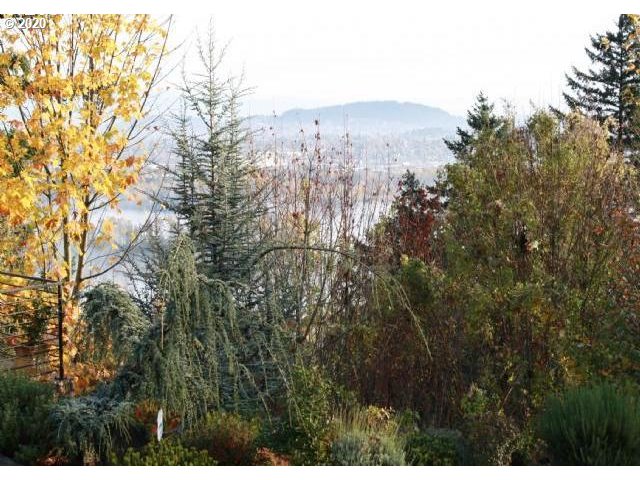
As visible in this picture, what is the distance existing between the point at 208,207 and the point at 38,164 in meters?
1.50

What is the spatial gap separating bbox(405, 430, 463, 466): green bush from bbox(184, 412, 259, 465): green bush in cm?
113

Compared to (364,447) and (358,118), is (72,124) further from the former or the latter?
(358,118)

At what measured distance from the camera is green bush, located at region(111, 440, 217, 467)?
493 centimetres

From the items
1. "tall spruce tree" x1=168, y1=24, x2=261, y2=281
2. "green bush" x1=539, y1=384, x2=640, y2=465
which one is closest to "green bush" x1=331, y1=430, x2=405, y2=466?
"green bush" x1=539, y1=384, x2=640, y2=465

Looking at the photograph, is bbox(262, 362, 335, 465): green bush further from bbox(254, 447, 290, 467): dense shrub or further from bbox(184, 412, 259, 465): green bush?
bbox(184, 412, 259, 465): green bush

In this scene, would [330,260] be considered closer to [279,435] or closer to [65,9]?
[279,435]

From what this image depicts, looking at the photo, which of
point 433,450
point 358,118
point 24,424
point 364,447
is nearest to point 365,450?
point 364,447

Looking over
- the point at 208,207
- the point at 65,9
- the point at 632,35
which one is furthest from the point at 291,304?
the point at 632,35

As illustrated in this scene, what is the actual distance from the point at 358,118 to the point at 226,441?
6.29 meters

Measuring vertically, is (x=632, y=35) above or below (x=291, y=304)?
above

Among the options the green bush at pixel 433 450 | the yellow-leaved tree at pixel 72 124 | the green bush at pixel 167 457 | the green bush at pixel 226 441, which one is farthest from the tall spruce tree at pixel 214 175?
the green bush at pixel 433 450

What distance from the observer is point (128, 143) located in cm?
714

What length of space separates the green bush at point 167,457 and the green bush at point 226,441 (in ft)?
0.53

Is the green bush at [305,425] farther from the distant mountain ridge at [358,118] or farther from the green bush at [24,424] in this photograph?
the distant mountain ridge at [358,118]
